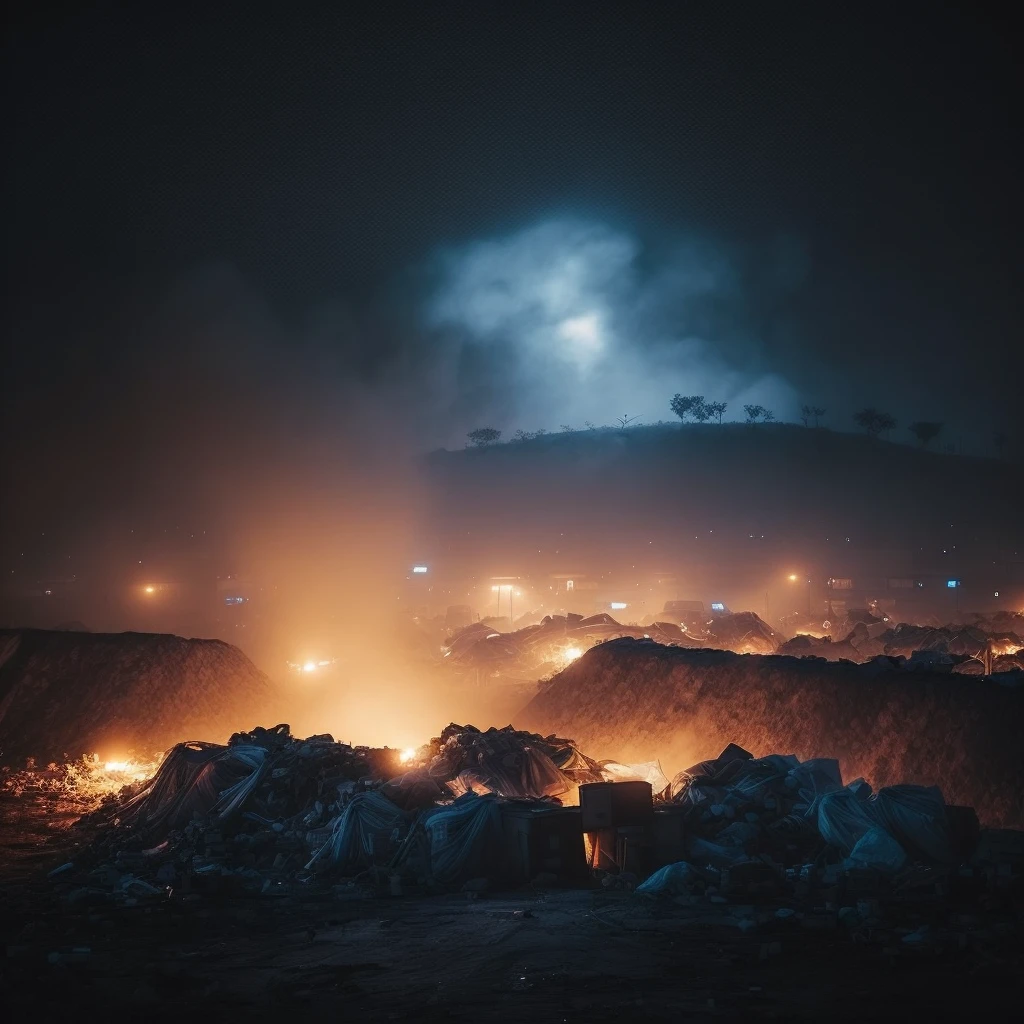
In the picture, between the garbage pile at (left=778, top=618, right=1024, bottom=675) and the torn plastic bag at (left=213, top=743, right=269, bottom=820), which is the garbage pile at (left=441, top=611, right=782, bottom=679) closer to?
the garbage pile at (left=778, top=618, right=1024, bottom=675)

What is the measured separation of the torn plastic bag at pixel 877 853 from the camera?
41.3ft

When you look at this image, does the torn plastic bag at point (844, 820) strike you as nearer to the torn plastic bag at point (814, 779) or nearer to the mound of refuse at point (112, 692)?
the torn plastic bag at point (814, 779)

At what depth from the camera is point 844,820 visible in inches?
542

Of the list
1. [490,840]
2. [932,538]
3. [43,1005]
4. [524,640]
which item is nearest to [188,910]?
[43,1005]

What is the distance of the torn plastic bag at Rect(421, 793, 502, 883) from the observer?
43.8ft

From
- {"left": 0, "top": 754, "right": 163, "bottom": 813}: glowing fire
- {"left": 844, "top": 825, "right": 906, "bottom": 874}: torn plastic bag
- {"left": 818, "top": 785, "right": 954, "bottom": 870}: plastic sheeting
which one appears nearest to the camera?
{"left": 844, "top": 825, "right": 906, "bottom": 874}: torn plastic bag

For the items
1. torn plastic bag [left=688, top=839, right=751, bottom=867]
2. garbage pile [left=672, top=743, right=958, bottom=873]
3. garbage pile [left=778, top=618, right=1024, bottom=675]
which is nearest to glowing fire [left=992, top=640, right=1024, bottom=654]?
garbage pile [left=778, top=618, right=1024, bottom=675]

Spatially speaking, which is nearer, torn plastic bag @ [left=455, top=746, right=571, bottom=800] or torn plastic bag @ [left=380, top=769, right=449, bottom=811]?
torn plastic bag @ [left=380, top=769, right=449, bottom=811]

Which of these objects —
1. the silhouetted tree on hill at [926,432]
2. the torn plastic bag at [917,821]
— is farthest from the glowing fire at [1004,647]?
the silhouetted tree on hill at [926,432]

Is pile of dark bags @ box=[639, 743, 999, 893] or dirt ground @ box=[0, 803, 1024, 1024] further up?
pile of dark bags @ box=[639, 743, 999, 893]

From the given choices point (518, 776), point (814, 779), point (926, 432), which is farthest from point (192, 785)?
point (926, 432)

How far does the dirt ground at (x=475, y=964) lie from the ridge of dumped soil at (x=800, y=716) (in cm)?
725

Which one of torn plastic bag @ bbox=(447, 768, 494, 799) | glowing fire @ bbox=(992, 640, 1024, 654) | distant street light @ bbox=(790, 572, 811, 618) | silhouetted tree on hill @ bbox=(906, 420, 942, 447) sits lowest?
torn plastic bag @ bbox=(447, 768, 494, 799)

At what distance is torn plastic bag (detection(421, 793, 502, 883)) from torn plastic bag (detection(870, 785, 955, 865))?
20.6 ft
